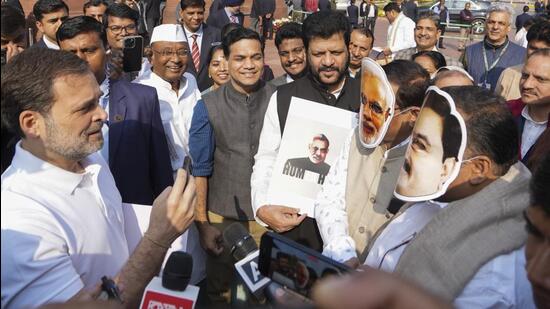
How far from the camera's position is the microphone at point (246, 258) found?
7.18 feet

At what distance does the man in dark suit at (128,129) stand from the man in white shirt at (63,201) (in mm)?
1105

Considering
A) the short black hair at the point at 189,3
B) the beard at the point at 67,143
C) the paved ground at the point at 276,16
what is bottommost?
the paved ground at the point at 276,16

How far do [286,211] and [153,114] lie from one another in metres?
1.20

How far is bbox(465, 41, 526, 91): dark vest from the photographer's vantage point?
254 inches

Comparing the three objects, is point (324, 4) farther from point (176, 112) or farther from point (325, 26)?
point (325, 26)

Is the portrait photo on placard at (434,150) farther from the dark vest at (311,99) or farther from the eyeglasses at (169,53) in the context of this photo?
the eyeglasses at (169,53)

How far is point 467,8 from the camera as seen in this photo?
22.3 metres

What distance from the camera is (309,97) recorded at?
3.57m

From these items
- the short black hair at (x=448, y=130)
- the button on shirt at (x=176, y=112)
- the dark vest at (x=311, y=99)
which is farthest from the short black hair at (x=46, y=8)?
the short black hair at (x=448, y=130)

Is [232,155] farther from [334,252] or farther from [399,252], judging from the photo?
[399,252]

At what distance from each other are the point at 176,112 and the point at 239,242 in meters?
2.12

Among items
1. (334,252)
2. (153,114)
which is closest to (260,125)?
(153,114)

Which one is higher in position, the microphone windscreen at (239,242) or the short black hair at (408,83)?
the short black hair at (408,83)

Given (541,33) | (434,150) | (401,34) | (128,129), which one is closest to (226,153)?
(128,129)
